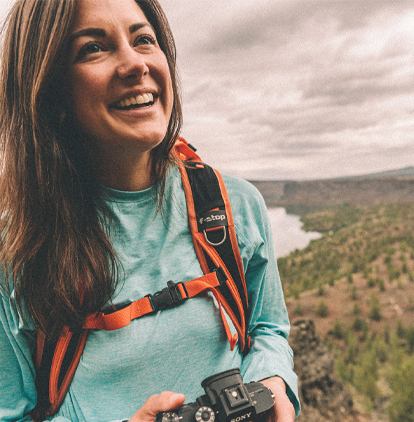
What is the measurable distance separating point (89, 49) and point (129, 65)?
0.36ft

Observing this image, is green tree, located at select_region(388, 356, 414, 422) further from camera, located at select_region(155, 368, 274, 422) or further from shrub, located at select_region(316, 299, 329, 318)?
shrub, located at select_region(316, 299, 329, 318)

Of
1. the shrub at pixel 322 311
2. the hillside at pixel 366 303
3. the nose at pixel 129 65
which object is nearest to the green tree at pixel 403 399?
the hillside at pixel 366 303

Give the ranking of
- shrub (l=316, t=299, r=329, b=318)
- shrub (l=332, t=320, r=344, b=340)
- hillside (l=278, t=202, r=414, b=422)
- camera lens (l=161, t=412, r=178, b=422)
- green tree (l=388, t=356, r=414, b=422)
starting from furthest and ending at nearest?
1. shrub (l=316, t=299, r=329, b=318)
2. shrub (l=332, t=320, r=344, b=340)
3. hillside (l=278, t=202, r=414, b=422)
4. green tree (l=388, t=356, r=414, b=422)
5. camera lens (l=161, t=412, r=178, b=422)

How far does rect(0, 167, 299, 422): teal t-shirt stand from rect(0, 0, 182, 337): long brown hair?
6 cm

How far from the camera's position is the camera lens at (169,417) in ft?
2.14

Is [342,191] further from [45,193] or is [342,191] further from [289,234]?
[45,193]

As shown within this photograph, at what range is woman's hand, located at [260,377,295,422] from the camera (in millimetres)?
791

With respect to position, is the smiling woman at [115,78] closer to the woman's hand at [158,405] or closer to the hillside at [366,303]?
the woman's hand at [158,405]

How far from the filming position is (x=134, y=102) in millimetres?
788

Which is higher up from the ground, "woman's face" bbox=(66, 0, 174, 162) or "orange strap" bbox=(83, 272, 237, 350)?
"woman's face" bbox=(66, 0, 174, 162)

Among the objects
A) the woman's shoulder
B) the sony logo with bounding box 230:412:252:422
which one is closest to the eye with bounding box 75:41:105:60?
the woman's shoulder

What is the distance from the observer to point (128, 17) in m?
0.79

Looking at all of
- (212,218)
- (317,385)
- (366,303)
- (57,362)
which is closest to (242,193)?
(212,218)

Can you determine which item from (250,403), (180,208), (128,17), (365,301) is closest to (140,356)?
(250,403)
